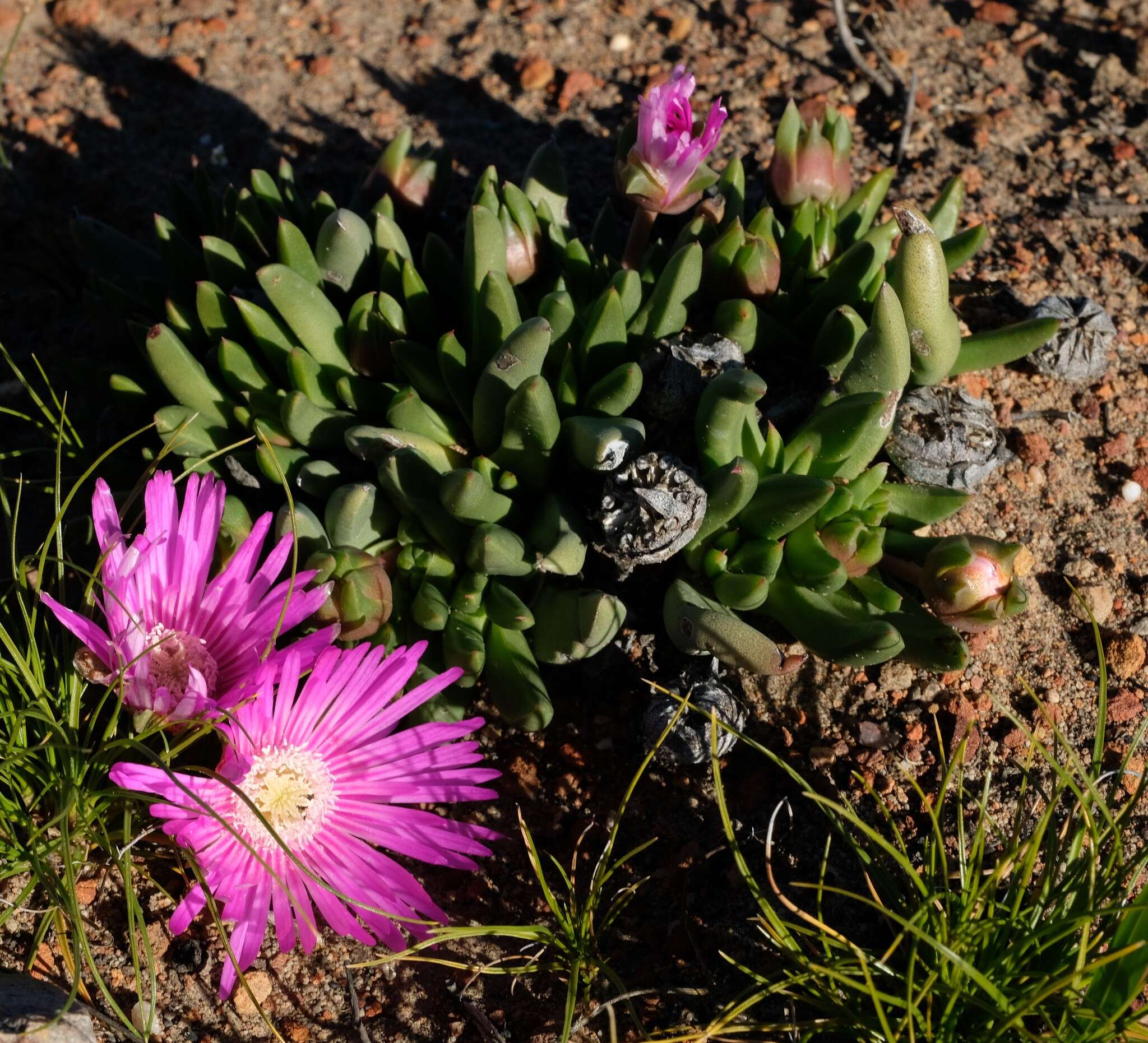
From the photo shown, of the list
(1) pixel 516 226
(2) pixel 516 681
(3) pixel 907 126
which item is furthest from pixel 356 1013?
(3) pixel 907 126

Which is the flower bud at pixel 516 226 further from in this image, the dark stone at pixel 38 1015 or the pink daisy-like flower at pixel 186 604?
the dark stone at pixel 38 1015

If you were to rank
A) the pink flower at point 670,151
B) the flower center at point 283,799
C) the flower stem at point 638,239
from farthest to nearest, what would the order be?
the flower stem at point 638,239
the pink flower at point 670,151
the flower center at point 283,799

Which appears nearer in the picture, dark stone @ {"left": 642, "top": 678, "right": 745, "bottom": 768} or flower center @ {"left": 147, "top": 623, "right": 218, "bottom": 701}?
flower center @ {"left": 147, "top": 623, "right": 218, "bottom": 701}

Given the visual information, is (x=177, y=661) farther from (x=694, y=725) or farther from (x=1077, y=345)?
(x=1077, y=345)

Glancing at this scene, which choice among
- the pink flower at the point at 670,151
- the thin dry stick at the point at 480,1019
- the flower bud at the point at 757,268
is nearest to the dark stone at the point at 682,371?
the flower bud at the point at 757,268

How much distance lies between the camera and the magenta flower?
5.56 ft

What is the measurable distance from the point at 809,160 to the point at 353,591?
58.6 inches

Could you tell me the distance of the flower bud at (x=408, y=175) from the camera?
2637 mm

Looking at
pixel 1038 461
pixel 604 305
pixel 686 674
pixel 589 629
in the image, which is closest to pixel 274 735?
pixel 589 629

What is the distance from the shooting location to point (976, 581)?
1.92 m

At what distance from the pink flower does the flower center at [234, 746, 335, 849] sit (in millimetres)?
1317

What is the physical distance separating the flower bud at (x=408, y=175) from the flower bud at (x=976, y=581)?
1.53 m

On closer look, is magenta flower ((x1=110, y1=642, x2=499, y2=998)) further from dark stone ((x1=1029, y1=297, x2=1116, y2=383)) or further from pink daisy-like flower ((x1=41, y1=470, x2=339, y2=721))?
dark stone ((x1=1029, y1=297, x2=1116, y2=383))

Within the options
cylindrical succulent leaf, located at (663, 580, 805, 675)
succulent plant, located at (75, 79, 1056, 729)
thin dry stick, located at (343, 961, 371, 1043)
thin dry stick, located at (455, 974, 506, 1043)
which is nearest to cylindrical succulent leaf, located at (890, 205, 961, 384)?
succulent plant, located at (75, 79, 1056, 729)
